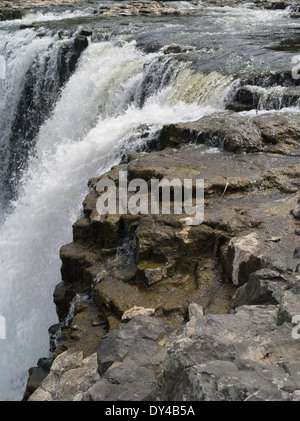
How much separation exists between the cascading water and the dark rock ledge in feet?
3.96

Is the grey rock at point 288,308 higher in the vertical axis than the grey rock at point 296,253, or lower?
higher

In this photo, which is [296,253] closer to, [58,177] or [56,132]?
[58,177]

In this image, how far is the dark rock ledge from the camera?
312cm

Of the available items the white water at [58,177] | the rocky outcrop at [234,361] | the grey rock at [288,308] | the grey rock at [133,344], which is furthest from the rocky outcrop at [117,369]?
the white water at [58,177]

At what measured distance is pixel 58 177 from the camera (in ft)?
32.6

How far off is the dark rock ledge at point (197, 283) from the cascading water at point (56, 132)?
47.5 inches

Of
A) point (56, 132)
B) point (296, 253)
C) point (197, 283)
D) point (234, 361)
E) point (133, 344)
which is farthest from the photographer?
point (56, 132)

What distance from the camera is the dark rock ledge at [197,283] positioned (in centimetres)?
312

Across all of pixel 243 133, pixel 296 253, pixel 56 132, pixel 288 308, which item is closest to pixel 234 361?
pixel 288 308

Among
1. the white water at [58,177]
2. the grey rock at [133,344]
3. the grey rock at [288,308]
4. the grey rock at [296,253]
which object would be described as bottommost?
the white water at [58,177]

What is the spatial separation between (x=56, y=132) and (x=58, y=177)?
10.5 feet

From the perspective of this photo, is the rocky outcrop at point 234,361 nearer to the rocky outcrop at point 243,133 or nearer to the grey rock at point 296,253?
the grey rock at point 296,253

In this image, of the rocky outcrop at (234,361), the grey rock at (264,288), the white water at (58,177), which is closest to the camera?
the rocky outcrop at (234,361)

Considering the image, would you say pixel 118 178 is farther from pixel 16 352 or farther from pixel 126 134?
pixel 16 352
